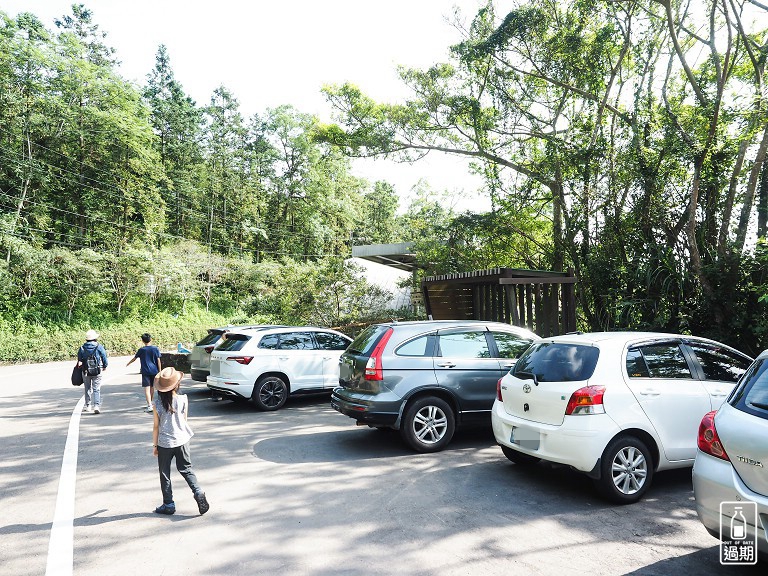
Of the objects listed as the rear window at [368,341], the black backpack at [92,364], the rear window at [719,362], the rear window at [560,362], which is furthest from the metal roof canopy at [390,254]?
the rear window at [719,362]

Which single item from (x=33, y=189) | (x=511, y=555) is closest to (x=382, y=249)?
(x=511, y=555)

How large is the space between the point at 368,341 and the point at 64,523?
392 centimetres

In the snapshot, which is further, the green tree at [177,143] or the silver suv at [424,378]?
the green tree at [177,143]

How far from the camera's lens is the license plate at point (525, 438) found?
5.21 meters

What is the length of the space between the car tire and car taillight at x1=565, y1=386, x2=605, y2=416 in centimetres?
37

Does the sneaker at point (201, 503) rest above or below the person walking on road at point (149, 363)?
below

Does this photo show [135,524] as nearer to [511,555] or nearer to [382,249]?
[511,555]

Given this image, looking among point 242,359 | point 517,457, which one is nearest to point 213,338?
point 242,359

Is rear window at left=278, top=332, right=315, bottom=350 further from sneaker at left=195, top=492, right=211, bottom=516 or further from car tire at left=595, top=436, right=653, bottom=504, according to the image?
car tire at left=595, top=436, right=653, bottom=504

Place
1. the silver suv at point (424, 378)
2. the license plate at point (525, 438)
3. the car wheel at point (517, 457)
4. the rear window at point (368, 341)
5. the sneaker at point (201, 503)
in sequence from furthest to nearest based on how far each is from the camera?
the rear window at point (368, 341), the silver suv at point (424, 378), the car wheel at point (517, 457), the license plate at point (525, 438), the sneaker at point (201, 503)

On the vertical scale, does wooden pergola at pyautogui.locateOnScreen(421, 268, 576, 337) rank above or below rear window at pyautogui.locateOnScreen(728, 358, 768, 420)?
above

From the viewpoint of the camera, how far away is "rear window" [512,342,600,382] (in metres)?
5.10

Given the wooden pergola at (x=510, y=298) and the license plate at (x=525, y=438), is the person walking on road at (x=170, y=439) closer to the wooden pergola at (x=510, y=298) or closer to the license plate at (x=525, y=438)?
the license plate at (x=525, y=438)

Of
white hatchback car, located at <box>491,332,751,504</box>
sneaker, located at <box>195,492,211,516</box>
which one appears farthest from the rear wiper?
sneaker, located at <box>195,492,211,516</box>
